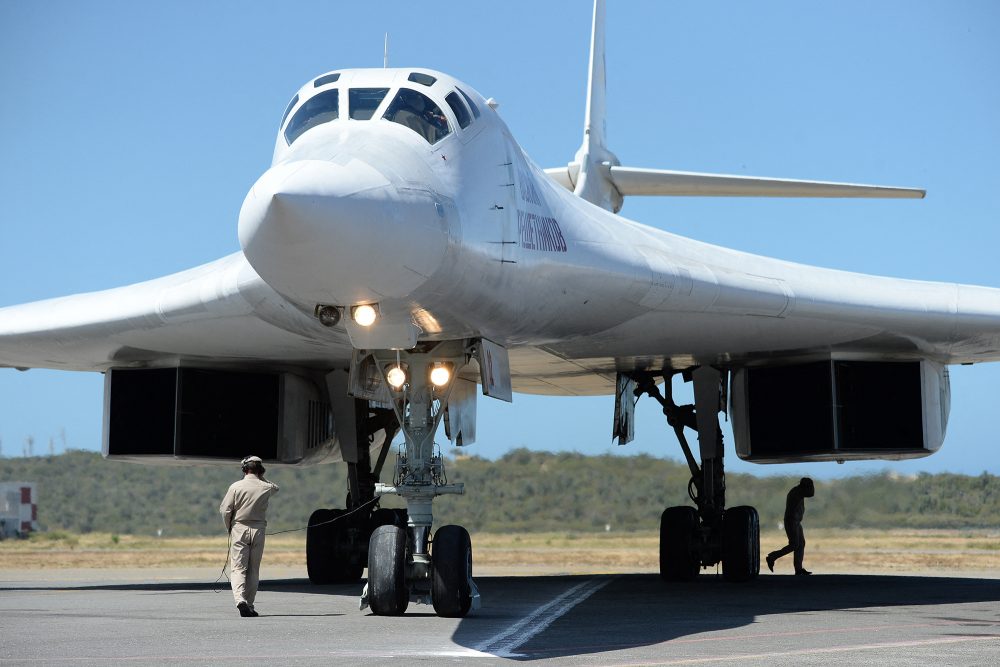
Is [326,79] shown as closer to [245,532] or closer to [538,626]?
[245,532]

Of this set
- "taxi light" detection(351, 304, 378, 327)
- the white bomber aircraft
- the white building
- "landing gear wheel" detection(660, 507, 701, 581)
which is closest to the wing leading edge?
the white bomber aircraft

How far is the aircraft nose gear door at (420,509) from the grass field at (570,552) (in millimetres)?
8151

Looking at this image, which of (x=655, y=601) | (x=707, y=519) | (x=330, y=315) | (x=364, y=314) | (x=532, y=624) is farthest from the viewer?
(x=707, y=519)

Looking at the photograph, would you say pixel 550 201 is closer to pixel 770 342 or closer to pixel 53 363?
pixel 770 342

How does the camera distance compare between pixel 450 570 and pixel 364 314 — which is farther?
pixel 450 570

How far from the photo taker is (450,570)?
26.8ft

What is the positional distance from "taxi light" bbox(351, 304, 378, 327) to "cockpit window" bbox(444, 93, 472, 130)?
1440mm

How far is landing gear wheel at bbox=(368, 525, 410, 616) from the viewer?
8164 millimetres

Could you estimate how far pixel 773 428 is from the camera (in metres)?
12.9

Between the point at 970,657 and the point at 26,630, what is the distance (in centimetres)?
514

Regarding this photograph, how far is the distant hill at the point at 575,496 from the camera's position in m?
20.4

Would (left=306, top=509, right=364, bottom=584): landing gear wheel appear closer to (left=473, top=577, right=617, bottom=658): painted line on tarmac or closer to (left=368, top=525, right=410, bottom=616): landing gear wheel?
(left=473, top=577, right=617, bottom=658): painted line on tarmac

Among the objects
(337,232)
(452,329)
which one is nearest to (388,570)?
(452,329)

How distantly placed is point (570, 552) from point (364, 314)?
51.9ft
